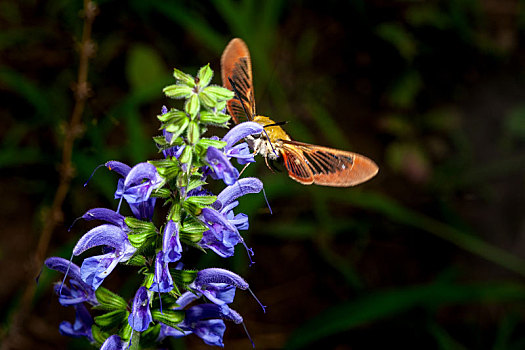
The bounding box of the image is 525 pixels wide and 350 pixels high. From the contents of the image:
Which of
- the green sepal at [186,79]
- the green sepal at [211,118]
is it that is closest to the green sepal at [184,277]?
the green sepal at [211,118]

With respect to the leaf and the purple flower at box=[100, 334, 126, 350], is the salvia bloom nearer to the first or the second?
the purple flower at box=[100, 334, 126, 350]

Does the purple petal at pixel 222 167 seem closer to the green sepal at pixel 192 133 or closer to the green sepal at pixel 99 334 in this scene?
the green sepal at pixel 192 133

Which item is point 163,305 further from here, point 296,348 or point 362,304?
point 362,304

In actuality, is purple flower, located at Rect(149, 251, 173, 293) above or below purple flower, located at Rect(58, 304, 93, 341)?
above

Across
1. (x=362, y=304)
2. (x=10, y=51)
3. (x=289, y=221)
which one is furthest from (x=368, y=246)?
(x=10, y=51)

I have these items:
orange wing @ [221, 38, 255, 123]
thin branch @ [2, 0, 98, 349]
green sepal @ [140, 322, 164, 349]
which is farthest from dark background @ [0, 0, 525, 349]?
green sepal @ [140, 322, 164, 349]

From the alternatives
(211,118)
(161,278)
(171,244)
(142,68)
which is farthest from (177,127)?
(142,68)

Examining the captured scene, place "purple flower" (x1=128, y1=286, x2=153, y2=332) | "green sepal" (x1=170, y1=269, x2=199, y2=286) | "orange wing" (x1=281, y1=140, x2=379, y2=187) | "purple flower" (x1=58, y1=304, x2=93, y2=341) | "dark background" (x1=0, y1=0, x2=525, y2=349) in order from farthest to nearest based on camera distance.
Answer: "dark background" (x1=0, y1=0, x2=525, y2=349) < "orange wing" (x1=281, y1=140, x2=379, y2=187) < "purple flower" (x1=58, y1=304, x2=93, y2=341) < "green sepal" (x1=170, y1=269, x2=199, y2=286) < "purple flower" (x1=128, y1=286, x2=153, y2=332)
